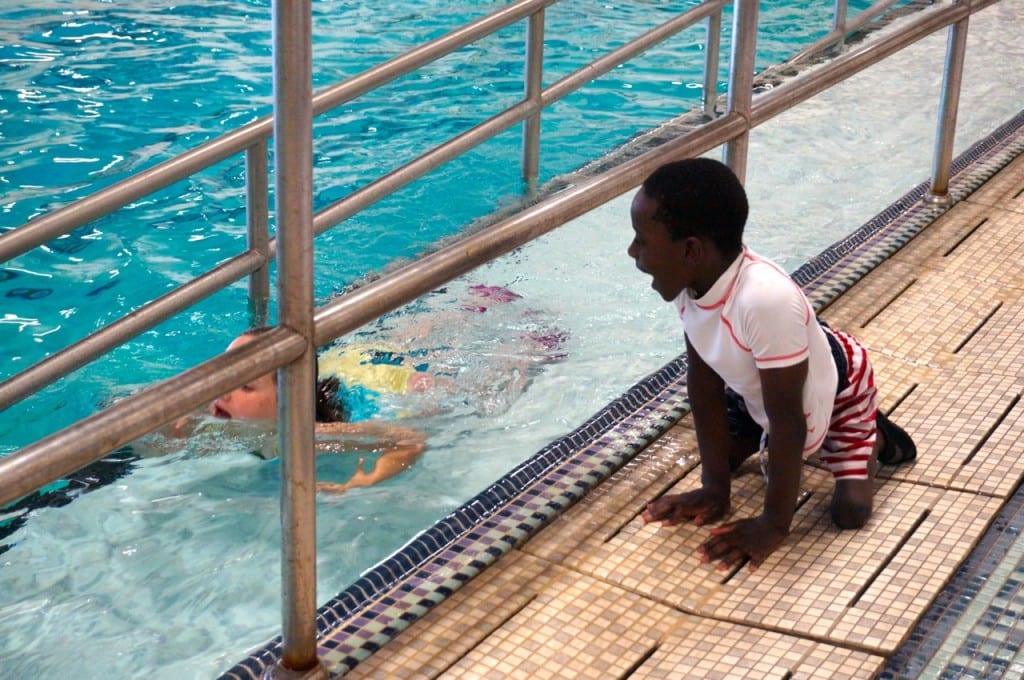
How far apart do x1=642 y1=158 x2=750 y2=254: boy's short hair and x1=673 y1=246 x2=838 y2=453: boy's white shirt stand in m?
0.07

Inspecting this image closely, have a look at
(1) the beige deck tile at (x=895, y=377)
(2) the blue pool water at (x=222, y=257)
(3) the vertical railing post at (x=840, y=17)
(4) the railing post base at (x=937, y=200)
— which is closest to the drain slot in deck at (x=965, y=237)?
(4) the railing post base at (x=937, y=200)

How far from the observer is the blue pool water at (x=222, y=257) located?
2789 millimetres

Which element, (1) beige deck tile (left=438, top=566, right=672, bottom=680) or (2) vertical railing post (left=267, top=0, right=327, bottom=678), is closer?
(2) vertical railing post (left=267, top=0, right=327, bottom=678)

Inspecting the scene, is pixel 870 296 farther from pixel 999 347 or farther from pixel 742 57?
pixel 742 57

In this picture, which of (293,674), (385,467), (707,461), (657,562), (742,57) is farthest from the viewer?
(385,467)

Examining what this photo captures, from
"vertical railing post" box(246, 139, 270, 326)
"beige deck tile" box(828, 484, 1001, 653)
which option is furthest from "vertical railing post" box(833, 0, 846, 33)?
"beige deck tile" box(828, 484, 1001, 653)

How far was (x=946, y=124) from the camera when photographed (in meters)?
4.05

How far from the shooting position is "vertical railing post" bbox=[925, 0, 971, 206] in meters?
4.02

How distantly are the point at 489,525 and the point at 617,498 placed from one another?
0.28 meters

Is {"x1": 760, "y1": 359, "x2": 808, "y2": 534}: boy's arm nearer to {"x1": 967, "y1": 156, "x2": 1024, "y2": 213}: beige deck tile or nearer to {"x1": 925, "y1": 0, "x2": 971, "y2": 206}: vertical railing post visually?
{"x1": 925, "y1": 0, "x2": 971, "y2": 206}: vertical railing post

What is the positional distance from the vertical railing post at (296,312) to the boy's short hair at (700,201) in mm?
682

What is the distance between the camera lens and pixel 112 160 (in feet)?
20.6

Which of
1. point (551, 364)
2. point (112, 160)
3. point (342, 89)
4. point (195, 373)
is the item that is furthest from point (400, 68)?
point (112, 160)

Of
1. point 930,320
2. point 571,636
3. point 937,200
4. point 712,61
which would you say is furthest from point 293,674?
point 712,61
